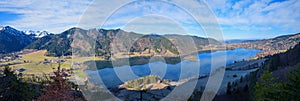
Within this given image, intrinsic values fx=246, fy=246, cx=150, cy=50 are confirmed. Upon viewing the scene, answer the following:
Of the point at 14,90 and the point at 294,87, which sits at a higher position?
the point at 14,90

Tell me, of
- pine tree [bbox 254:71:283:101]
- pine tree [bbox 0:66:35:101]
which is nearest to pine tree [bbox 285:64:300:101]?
A: pine tree [bbox 254:71:283:101]

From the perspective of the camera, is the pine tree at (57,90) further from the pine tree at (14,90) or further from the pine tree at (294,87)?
the pine tree at (294,87)

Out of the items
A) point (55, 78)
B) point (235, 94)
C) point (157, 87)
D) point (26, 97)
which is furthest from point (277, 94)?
point (157, 87)

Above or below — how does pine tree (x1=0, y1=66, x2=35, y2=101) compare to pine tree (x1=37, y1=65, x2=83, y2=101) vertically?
below

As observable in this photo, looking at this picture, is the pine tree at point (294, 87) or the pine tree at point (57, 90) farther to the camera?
the pine tree at point (294, 87)

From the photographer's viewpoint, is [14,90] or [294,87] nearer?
[294,87]

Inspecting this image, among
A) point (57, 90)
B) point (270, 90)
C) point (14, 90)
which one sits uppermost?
point (57, 90)

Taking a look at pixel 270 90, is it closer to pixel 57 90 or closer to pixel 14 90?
pixel 57 90

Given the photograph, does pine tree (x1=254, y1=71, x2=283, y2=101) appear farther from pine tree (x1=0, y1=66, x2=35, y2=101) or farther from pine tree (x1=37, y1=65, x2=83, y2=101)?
pine tree (x1=0, y1=66, x2=35, y2=101)

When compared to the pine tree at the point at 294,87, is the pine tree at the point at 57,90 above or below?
above

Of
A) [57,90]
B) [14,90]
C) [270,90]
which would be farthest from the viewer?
[14,90]

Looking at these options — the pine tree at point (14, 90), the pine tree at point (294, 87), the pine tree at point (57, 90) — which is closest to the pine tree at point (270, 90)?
the pine tree at point (294, 87)

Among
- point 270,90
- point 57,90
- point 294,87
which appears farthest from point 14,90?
point 294,87
